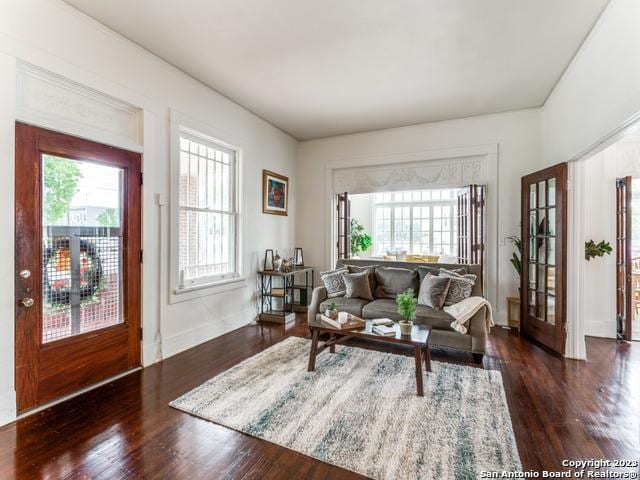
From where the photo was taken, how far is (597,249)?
156 inches

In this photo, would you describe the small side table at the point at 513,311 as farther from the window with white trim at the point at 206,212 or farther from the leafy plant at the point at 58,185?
the leafy plant at the point at 58,185

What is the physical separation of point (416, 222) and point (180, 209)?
18.4 ft

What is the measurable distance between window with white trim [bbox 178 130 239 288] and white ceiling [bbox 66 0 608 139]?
833 mm

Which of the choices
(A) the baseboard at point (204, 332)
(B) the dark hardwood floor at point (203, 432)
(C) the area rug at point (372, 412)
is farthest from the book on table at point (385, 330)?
(A) the baseboard at point (204, 332)

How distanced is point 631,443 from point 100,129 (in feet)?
14.8

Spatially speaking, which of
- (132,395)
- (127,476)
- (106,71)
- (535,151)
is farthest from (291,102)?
(127,476)

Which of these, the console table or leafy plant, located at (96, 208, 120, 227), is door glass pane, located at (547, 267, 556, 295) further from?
leafy plant, located at (96, 208, 120, 227)

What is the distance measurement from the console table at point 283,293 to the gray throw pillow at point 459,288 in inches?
86.9

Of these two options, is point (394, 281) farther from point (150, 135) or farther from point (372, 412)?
point (150, 135)

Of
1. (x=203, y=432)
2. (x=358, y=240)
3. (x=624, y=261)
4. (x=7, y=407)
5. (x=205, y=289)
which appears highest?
(x=358, y=240)

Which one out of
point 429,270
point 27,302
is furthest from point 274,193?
point 27,302

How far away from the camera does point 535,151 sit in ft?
14.4

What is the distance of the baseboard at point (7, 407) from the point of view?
2105mm

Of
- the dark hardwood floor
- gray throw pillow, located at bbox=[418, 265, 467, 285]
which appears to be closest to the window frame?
the dark hardwood floor
